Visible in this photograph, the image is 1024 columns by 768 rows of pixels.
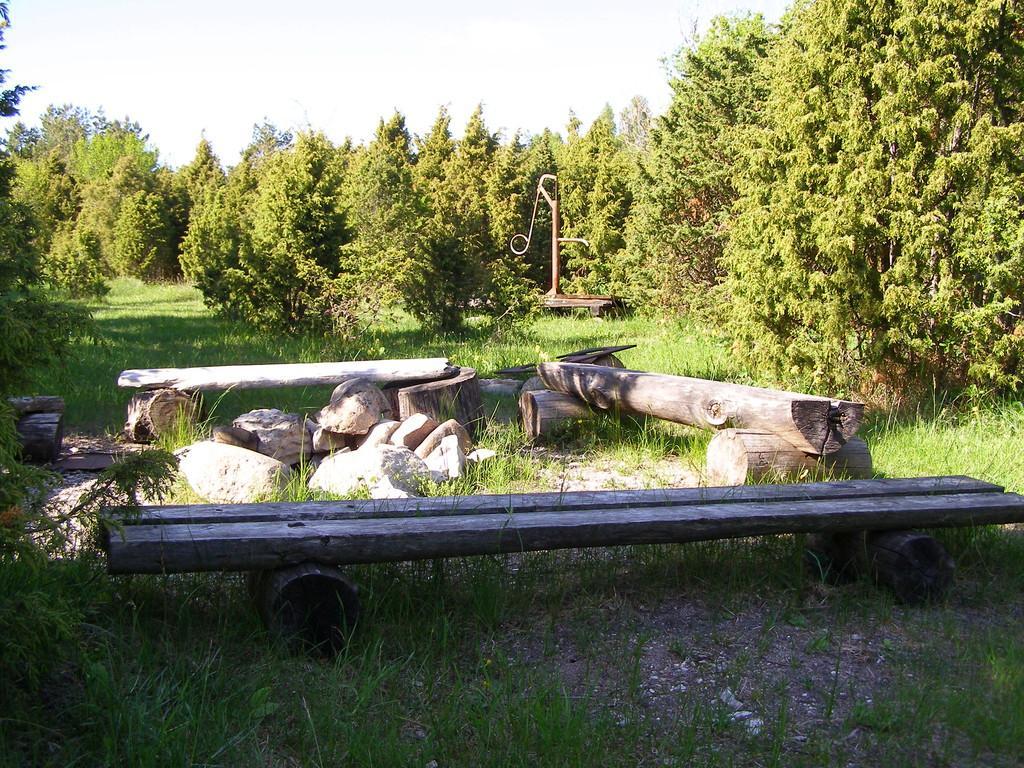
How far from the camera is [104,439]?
6.74 m

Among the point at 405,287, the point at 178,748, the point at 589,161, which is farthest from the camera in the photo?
the point at 589,161

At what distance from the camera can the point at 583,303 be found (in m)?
16.5

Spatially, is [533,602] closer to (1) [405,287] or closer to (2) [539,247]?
(1) [405,287]

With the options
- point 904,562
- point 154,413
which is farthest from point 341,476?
point 904,562

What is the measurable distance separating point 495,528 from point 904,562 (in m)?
1.75

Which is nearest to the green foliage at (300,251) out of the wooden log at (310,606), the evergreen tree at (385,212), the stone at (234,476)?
the evergreen tree at (385,212)

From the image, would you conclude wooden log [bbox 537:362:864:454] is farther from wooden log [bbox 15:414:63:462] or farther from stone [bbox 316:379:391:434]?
wooden log [bbox 15:414:63:462]

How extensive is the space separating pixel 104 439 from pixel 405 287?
6.22 m

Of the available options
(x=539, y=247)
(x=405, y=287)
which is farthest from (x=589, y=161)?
(x=405, y=287)

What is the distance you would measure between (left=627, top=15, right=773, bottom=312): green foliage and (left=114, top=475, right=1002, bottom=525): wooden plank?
8438 mm

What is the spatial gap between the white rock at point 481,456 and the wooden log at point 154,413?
225 cm

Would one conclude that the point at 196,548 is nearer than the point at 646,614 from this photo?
Yes

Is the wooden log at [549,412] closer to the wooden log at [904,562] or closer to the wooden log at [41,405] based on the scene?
the wooden log at [904,562]

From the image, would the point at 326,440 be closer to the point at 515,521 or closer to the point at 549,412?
the point at 549,412
